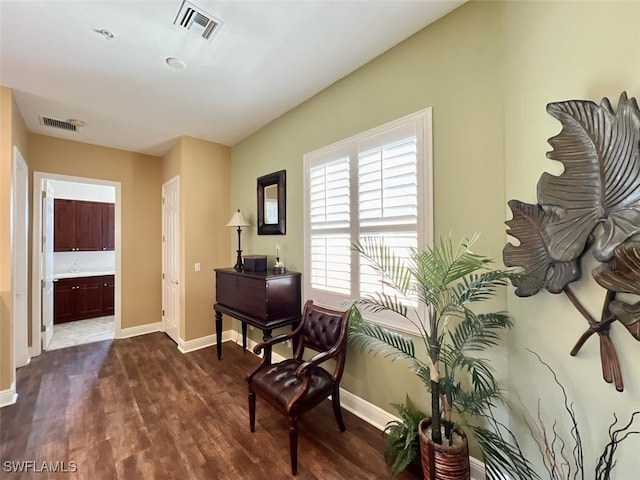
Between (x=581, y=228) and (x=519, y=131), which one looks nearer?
(x=581, y=228)

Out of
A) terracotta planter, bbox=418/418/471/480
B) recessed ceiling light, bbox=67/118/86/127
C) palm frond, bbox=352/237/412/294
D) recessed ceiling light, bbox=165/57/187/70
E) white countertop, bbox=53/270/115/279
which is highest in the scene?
recessed ceiling light, bbox=165/57/187/70

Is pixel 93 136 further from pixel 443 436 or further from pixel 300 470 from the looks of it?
pixel 443 436

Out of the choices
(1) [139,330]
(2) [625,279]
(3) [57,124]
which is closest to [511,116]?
(2) [625,279]

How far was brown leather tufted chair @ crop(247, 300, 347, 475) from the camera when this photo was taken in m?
1.77

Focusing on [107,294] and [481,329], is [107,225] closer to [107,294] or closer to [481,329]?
[107,294]

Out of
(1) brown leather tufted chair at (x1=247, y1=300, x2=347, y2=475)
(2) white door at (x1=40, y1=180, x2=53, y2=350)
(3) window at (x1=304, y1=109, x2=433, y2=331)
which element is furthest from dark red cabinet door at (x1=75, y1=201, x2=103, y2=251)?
(1) brown leather tufted chair at (x1=247, y1=300, x2=347, y2=475)

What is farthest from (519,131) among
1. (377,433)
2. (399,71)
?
(377,433)

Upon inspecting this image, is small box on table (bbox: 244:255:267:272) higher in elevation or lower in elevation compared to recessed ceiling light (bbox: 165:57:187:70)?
lower

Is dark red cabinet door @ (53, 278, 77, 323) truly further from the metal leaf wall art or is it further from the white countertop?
the metal leaf wall art

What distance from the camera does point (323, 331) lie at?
230cm

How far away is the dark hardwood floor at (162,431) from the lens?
172cm

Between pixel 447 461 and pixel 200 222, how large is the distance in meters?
3.66

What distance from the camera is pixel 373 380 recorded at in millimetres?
2160

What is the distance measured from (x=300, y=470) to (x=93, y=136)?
4.63 metres
